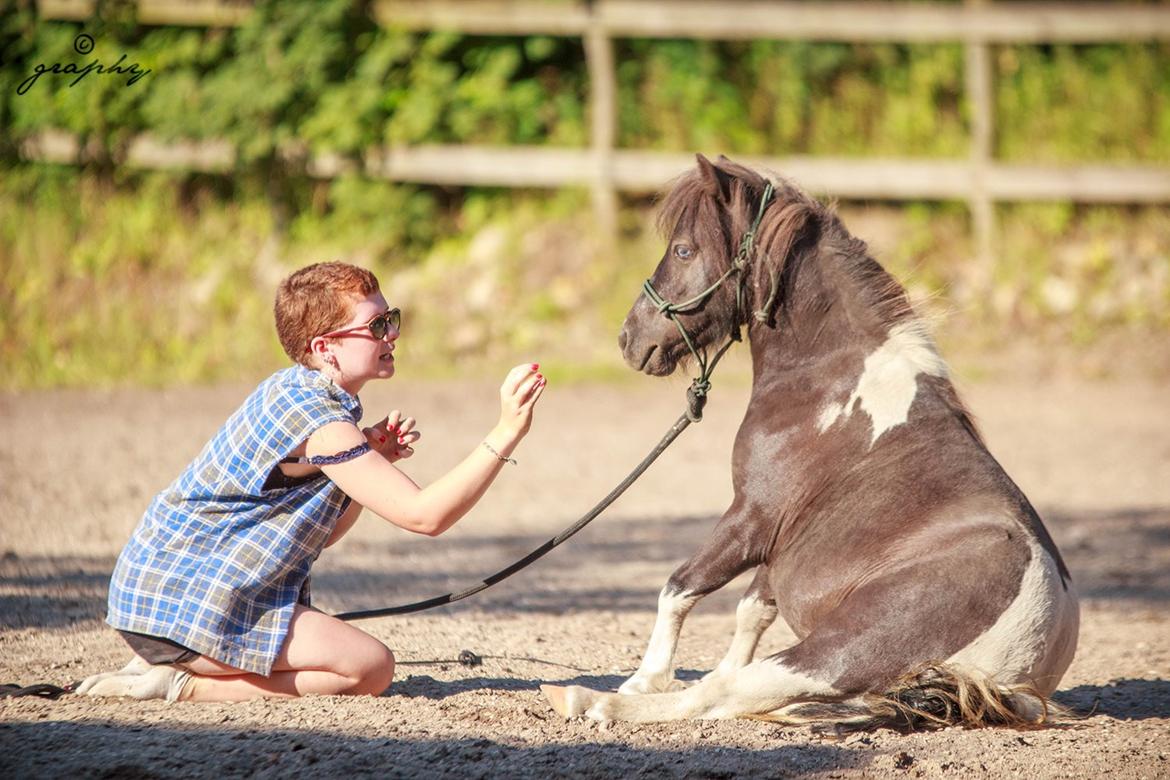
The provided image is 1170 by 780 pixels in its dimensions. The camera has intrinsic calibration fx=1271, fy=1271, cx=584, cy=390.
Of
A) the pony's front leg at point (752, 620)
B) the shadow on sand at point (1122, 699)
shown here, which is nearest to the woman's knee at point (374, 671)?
the pony's front leg at point (752, 620)

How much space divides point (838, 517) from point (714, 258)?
36.0 inches

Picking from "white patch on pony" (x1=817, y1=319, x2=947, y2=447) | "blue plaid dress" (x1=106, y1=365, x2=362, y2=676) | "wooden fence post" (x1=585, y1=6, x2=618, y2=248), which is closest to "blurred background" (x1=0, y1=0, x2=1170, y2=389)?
"wooden fence post" (x1=585, y1=6, x2=618, y2=248)

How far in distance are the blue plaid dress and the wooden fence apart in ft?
31.0

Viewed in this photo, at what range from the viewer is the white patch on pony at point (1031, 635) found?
3588mm

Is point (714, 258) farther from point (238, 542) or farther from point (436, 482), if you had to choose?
point (238, 542)

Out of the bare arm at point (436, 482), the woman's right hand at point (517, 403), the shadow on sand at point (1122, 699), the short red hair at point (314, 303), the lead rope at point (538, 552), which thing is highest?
the short red hair at point (314, 303)

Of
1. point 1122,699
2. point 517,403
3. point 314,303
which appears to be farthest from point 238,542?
point 1122,699

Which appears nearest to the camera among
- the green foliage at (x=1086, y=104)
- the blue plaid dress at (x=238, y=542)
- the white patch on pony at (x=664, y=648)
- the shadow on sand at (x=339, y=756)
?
the shadow on sand at (x=339, y=756)

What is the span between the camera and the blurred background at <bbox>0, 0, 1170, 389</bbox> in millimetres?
12508

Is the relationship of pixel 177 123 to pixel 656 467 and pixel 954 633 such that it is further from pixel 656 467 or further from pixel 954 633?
pixel 954 633

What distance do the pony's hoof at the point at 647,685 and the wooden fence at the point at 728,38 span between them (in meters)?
9.28

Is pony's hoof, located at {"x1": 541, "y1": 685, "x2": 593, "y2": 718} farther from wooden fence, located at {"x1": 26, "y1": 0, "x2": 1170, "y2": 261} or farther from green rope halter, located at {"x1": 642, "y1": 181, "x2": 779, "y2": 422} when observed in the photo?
wooden fence, located at {"x1": 26, "y1": 0, "x2": 1170, "y2": 261}

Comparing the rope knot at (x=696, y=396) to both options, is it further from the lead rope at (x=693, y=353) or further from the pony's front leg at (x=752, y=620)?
the pony's front leg at (x=752, y=620)

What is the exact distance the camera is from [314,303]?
12.4ft
